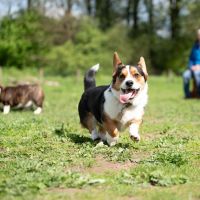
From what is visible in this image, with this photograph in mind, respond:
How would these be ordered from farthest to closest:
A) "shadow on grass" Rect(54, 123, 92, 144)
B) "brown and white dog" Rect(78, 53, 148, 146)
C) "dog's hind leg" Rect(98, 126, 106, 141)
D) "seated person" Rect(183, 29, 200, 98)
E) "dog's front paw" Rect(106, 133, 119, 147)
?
"seated person" Rect(183, 29, 200, 98)
"shadow on grass" Rect(54, 123, 92, 144)
"dog's hind leg" Rect(98, 126, 106, 141)
"dog's front paw" Rect(106, 133, 119, 147)
"brown and white dog" Rect(78, 53, 148, 146)

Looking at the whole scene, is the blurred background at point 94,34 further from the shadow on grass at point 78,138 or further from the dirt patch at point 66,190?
the dirt patch at point 66,190

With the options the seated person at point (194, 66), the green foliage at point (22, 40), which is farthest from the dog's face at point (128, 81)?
the green foliage at point (22, 40)

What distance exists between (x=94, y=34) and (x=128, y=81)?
3656cm

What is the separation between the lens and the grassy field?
16.7 feet

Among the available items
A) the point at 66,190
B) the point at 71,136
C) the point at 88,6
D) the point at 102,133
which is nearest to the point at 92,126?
the point at 102,133

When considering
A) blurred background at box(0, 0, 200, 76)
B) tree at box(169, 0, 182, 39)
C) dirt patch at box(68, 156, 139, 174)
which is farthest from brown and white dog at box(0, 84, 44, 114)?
tree at box(169, 0, 182, 39)

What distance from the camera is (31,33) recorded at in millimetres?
41406

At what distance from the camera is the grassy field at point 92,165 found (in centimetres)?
→ 510

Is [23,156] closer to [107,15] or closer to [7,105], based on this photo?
[7,105]

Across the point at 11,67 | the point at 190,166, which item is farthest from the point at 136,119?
→ the point at 11,67

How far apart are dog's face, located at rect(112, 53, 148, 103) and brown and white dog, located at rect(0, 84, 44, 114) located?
7407 millimetres

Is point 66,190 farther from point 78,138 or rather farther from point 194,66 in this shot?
point 194,66

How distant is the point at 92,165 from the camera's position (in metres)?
6.33

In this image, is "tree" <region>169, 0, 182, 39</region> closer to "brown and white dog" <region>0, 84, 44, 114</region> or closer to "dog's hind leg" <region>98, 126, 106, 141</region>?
"brown and white dog" <region>0, 84, 44, 114</region>
